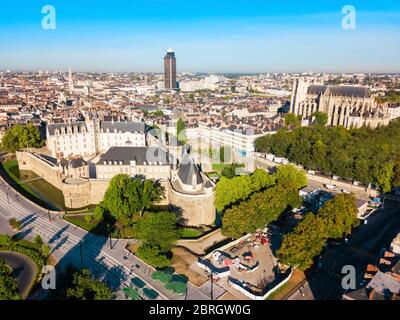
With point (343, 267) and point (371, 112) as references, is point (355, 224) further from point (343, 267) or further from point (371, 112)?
point (371, 112)

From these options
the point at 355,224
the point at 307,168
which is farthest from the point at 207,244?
the point at 307,168

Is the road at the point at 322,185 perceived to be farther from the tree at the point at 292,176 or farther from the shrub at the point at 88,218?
the shrub at the point at 88,218

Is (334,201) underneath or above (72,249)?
above

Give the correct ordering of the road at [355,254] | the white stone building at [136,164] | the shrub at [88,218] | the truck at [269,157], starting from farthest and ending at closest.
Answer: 1. the truck at [269,157]
2. the white stone building at [136,164]
3. the shrub at [88,218]
4. the road at [355,254]

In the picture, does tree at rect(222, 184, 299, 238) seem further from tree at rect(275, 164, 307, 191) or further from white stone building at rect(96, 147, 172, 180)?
white stone building at rect(96, 147, 172, 180)

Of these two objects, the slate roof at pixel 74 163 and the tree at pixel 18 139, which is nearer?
the slate roof at pixel 74 163

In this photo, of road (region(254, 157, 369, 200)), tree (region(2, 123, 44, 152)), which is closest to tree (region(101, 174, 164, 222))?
road (region(254, 157, 369, 200))

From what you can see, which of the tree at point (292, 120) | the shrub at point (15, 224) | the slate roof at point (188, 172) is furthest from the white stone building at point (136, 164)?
the tree at point (292, 120)
